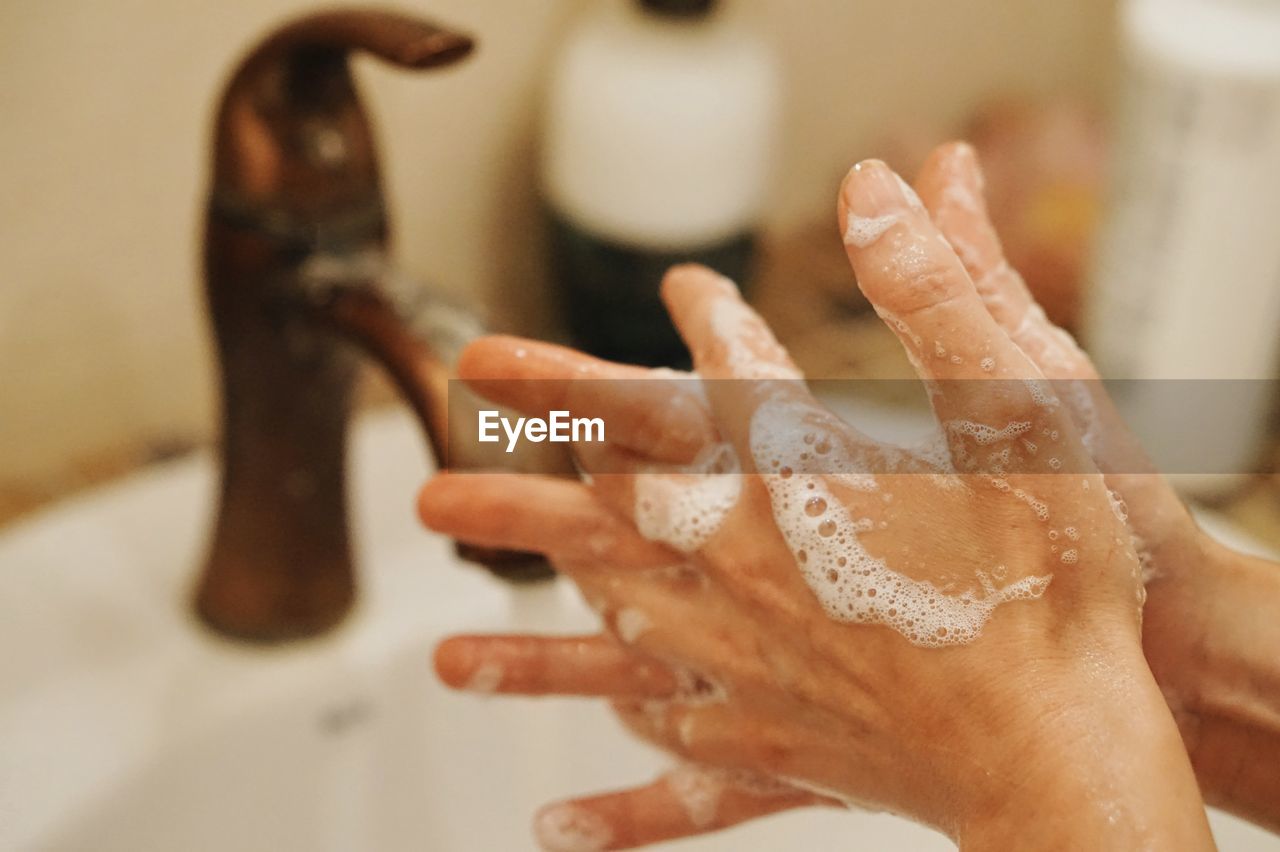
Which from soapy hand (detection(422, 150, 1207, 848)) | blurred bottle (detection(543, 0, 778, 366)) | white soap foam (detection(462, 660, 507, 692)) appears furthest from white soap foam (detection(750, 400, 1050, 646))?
blurred bottle (detection(543, 0, 778, 366))

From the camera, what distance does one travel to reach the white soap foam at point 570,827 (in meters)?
0.42

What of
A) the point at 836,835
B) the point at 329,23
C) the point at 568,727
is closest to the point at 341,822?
the point at 568,727

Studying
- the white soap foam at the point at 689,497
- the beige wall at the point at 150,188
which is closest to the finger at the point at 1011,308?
the white soap foam at the point at 689,497

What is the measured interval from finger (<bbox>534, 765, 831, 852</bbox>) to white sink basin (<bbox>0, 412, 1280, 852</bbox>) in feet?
0.21

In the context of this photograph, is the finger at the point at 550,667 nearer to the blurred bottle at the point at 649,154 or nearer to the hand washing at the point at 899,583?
the hand washing at the point at 899,583

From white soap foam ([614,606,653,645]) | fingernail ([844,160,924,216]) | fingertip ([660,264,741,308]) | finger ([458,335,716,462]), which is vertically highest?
fingernail ([844,160,924,216])

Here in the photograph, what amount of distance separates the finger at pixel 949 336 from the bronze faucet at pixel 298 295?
15cm

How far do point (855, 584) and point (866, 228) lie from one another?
0.34ft

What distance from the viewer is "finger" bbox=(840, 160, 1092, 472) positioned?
1.05 ft

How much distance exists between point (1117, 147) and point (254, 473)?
0.48 meters

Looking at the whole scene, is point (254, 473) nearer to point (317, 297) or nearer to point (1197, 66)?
point (317, 297)

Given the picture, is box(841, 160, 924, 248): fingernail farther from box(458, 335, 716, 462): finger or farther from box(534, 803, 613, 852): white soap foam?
box(534, 803, 613, 852): white soap foam

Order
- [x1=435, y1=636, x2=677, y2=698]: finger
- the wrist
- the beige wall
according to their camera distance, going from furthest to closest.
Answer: the beige wall → [x1=435, y1=636, x2=677, y2=698]: finger → the wrist

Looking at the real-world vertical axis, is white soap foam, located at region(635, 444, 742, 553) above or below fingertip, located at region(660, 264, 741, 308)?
below
